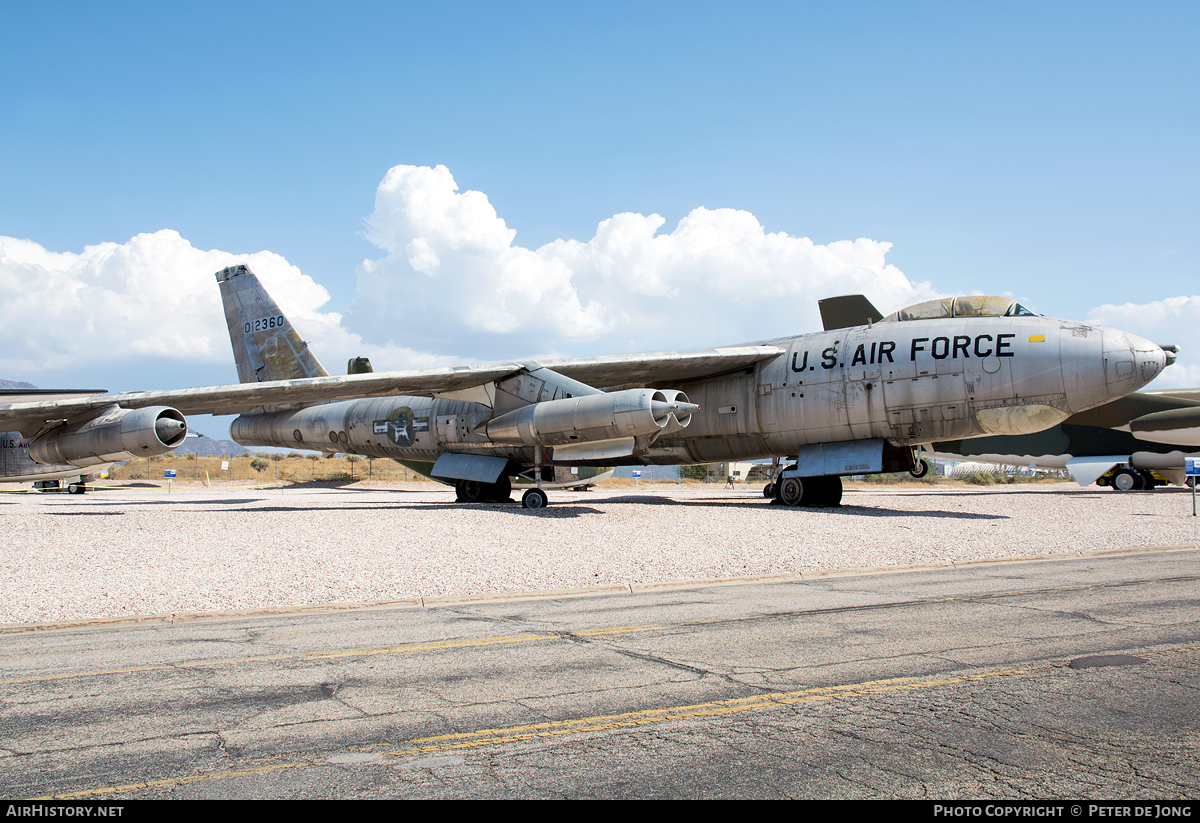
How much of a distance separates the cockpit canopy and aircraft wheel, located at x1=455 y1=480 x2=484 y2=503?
12.7 m

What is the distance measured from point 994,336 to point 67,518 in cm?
2057

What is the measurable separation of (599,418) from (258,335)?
15.8m

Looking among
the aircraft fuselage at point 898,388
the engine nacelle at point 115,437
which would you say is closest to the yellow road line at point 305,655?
the aircraft fuselage at point 898,388

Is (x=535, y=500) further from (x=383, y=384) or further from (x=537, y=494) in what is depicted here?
(x=383, y=384)

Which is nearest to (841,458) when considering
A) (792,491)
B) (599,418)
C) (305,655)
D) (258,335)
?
(792,491)

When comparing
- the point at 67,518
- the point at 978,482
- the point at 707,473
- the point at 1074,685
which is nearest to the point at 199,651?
the point at 1074,685

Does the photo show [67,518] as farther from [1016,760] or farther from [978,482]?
[978,482]

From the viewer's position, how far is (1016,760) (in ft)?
13.3

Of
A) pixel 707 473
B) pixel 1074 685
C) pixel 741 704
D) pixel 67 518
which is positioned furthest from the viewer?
pixel 707 473

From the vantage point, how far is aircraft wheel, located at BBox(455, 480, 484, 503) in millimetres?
25250

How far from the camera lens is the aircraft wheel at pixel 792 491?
2134 centimetres

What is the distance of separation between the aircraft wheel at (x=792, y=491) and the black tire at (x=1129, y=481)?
2075 centimetres

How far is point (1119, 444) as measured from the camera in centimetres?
3275

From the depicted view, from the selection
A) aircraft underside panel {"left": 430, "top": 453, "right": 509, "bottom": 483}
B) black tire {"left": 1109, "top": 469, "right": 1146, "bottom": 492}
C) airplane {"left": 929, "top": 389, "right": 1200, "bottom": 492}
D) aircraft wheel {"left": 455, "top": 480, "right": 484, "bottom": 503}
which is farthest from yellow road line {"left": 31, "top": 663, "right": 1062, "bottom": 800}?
black tire {"left": 1109, "top": 469, "right": 1146, "bottom": 492}
